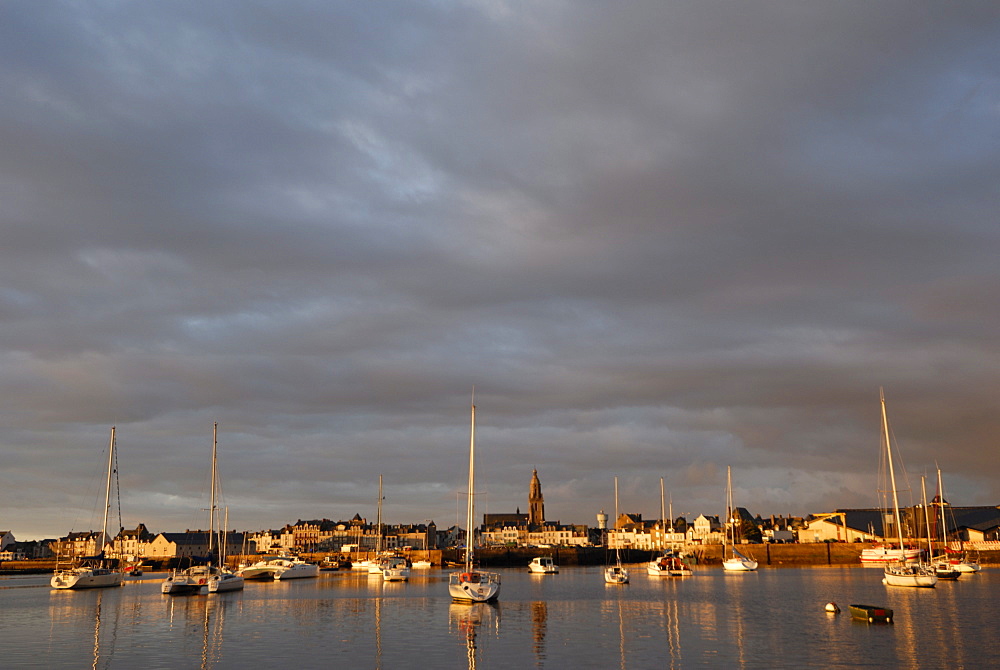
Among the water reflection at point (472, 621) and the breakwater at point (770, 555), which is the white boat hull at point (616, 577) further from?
the breakwater at point (770, 555)

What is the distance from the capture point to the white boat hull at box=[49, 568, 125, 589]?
9819 cm

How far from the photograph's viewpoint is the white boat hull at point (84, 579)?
98188 mm

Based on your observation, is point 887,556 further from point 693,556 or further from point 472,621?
point 472,621

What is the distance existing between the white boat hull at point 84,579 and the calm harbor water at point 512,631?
16.8 metres

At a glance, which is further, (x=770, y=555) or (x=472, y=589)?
(x=770, y=555)

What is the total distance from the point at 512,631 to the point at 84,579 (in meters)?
72.3

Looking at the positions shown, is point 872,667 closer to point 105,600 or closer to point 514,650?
point 514,650

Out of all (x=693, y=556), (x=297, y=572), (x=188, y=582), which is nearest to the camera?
(x=188, y=582)

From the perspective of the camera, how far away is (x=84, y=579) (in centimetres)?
10006

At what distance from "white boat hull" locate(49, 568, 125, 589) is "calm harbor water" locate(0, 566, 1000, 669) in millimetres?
16784

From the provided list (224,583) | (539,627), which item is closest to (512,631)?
(539,627)

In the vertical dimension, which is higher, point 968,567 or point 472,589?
point 472,589

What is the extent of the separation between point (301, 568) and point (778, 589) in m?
71.0

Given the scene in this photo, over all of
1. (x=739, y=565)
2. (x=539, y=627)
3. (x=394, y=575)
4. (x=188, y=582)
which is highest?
(x=188, y=582)
